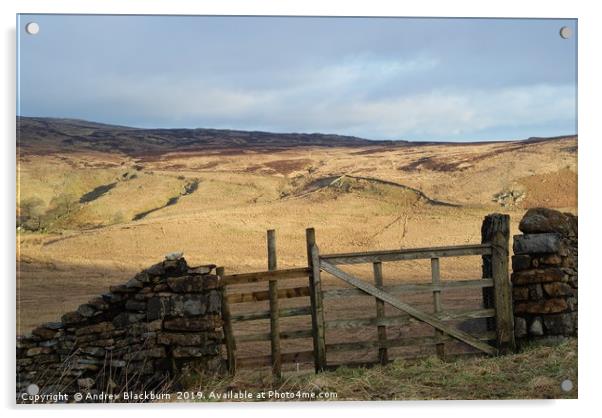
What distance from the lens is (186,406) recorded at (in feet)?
27.0

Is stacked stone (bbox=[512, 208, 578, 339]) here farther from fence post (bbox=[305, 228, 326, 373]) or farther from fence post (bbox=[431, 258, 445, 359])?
fence post (bbox=[305, 228, 326, 373])

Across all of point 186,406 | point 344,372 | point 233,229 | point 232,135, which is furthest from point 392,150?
point 186,406

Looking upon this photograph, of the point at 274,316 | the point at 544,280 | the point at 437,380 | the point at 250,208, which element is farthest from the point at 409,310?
the point at 250,208

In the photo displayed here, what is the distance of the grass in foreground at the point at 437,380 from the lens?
27.8 ft

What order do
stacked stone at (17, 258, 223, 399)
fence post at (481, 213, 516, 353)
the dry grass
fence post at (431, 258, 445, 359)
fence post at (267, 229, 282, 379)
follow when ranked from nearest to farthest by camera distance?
1. stacked stone at (17, 258, 223, 399)
2. fence post at (267, 229, 282, 379)
3. fence post at (431, 258, 445, 359)
4. fence post at (481, 213, 516, 353)
5. the dry grass

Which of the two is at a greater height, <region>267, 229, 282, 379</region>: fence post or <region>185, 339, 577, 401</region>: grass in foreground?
<region>267, 229, 282, 379</region>: fence post

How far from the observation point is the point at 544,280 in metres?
9.93

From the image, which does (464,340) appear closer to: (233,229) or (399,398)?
(399,398)

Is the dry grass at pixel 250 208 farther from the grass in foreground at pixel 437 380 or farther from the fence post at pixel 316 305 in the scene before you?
the fence post at pixel 316 305

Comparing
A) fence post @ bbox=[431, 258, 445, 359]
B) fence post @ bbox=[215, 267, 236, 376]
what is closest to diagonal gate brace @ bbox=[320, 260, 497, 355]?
fence post @ bbox=[431, 258, 445, 359]

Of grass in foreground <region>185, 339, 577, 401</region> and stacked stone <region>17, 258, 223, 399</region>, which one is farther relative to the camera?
stacked stone <region>17, 258, 223, 399</region>

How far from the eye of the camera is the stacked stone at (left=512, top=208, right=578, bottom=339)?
9.88 metres

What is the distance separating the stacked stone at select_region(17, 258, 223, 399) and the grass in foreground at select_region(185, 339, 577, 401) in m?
0.47

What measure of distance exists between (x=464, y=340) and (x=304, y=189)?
9498 mm
